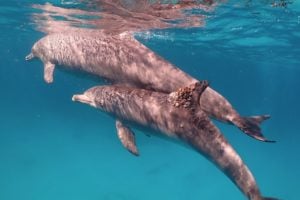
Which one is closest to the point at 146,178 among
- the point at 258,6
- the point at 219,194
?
the point at 219,194

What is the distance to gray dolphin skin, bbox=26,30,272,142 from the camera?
8.33 metres

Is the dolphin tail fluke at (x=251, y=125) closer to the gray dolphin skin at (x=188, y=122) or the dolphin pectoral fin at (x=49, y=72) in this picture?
the gray dolphin skin at (x=188, y=122)

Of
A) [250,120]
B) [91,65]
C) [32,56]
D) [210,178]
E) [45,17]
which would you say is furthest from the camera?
[210,178]

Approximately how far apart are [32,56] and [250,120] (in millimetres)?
11744

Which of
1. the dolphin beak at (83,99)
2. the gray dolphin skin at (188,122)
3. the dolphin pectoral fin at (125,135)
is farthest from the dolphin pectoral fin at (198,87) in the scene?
the dolphin beak at (83,99)

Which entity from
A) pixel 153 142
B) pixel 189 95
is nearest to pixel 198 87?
pixel 189 95

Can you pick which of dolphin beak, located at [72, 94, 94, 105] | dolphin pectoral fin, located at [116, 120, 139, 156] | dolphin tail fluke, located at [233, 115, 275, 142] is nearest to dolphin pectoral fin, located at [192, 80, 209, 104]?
dolphin tail fluke, located at [233, 115, 275, 142]

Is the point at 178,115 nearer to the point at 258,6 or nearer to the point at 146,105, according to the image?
the point at 146,105

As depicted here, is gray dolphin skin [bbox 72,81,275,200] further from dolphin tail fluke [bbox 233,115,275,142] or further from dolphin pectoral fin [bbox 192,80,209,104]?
dolphin tail fluke [bbox 233,115,275,142]

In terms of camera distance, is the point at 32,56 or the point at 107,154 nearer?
→ the point at 32,56

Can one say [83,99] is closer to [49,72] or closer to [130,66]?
[130,66]

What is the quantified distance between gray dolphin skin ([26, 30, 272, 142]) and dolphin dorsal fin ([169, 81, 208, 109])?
960 mm

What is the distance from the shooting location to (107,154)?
60.1 m

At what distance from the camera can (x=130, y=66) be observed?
9977 mm
